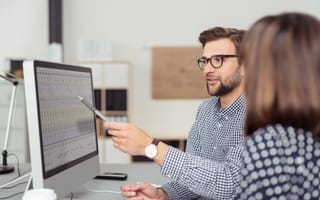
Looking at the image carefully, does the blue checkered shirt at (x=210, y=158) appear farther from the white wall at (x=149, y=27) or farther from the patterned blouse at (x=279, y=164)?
the white wall at (x=149, y=27)

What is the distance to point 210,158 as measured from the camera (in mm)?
1772

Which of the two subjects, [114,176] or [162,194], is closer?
[162,194]

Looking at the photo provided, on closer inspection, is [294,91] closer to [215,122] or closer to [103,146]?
[215,122]

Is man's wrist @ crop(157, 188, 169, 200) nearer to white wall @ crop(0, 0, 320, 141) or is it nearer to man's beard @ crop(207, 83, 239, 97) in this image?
man's beard @ crop(207, 83, 239, 97)

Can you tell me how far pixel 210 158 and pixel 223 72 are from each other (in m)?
0.38

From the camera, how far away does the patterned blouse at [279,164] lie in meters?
0.93

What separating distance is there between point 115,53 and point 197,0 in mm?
1194

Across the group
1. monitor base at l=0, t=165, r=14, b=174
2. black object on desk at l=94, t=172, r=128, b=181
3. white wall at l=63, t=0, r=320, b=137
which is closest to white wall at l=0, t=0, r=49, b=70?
white wall at l=63, t=0, r=320, b=137

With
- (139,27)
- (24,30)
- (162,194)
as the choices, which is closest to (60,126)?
(162,194)

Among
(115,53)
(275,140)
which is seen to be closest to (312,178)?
(275,140)

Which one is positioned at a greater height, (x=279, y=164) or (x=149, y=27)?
(x=149, y=27)

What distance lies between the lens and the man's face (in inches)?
71.2

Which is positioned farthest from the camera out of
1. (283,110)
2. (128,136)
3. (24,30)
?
(24,30)

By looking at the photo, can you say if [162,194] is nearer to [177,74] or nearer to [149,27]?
[177,74]
